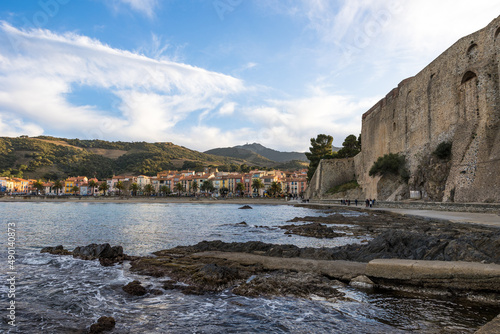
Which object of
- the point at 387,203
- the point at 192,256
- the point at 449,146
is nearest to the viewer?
the point at 192,256

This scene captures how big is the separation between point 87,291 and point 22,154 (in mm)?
122922

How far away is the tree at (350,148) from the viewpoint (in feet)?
182

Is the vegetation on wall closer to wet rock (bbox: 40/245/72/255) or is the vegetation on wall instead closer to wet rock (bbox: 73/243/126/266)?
wet rock (bbox: 73/243/126/266)

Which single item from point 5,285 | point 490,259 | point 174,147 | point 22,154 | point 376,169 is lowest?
point 5,285

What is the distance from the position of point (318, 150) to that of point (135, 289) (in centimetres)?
5409

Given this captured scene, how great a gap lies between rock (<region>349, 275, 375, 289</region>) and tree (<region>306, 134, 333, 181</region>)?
51068mm

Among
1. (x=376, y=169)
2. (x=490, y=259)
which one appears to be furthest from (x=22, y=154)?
(x=490, y=259)

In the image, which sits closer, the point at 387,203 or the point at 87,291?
the point at 87,291

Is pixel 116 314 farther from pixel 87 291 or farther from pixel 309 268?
pixel 309 268

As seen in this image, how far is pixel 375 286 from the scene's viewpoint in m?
5.28

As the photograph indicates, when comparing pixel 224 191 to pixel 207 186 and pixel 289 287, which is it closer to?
pixel 207 186

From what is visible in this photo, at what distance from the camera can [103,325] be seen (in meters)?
3.94

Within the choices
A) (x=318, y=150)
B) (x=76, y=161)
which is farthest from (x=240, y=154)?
(x=318, y=150)

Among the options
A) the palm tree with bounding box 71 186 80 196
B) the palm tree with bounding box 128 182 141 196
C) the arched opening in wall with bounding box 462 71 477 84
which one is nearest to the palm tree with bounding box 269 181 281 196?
the palm tree with bounding box 128 182 141 196
